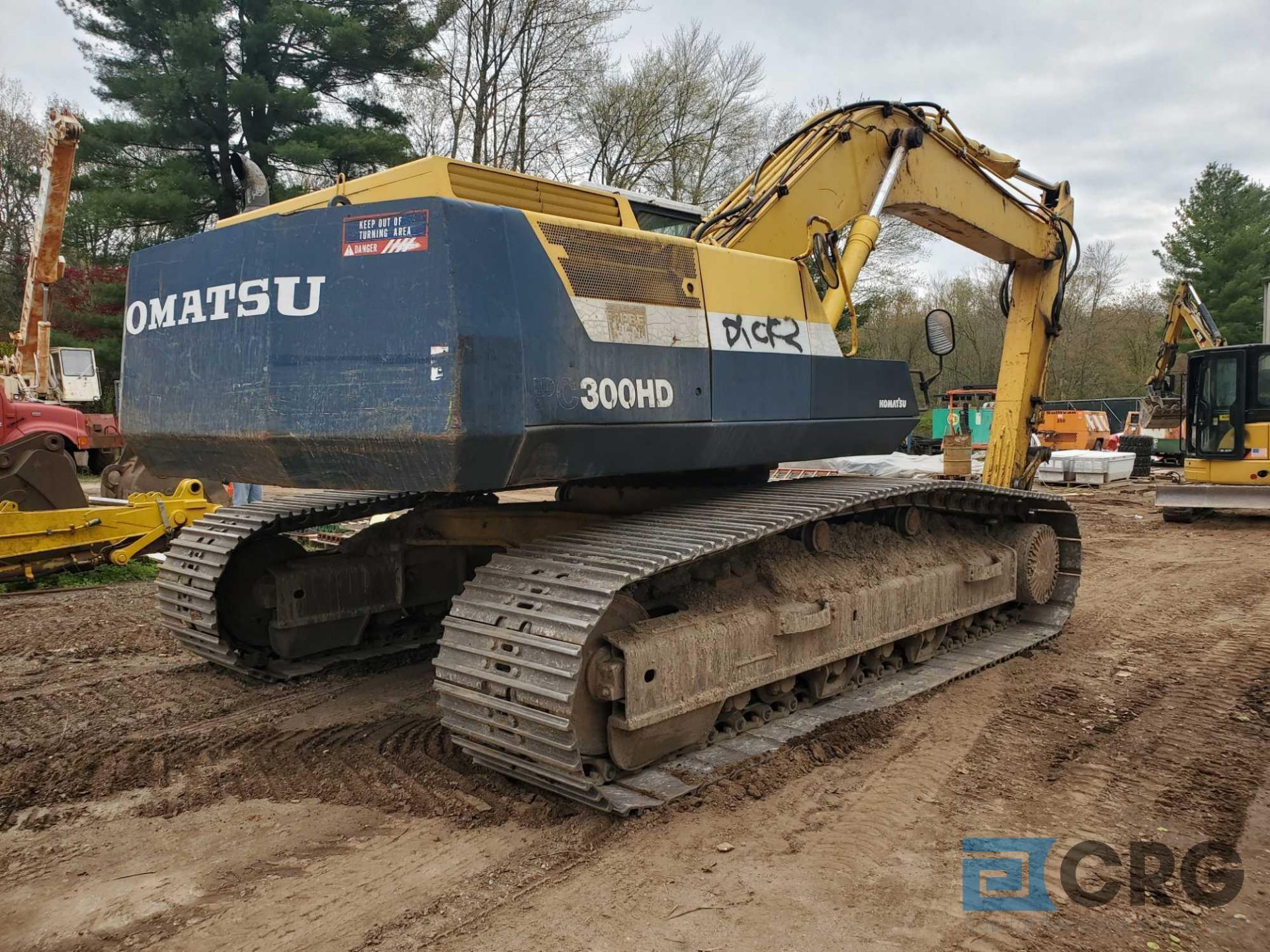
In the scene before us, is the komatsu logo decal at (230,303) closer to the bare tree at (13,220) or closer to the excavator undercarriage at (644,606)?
the excavator undercarriage at (644,606)

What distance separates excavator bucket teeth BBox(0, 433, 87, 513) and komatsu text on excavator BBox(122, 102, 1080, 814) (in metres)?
3.75

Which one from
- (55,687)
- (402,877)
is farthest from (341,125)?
(402,877)

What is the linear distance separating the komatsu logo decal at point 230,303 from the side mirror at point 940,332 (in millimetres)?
3175

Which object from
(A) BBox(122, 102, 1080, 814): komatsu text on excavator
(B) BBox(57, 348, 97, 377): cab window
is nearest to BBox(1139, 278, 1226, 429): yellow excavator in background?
(A) BBox(122, 102, 1080, 814): komatsu text on excavator

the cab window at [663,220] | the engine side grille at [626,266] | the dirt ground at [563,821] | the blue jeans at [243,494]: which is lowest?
the dirt ground at [563,821]

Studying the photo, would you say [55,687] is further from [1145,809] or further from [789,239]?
[1145,809]

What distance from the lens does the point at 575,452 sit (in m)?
3.62

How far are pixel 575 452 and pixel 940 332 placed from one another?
248cm

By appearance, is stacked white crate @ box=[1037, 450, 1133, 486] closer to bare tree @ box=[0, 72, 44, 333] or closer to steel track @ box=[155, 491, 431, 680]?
steel track @ box=[155, 491, 431, 680]

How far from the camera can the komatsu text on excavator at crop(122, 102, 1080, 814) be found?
3.36 m

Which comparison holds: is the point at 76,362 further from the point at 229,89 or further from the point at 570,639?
the point at 570,639

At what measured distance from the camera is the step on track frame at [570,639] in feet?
10.9

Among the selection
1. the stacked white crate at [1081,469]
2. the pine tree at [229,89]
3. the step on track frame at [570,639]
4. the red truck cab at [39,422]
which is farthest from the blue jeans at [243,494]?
the stacked white crate at [1081,469]

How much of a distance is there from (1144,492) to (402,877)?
17.4 meters
